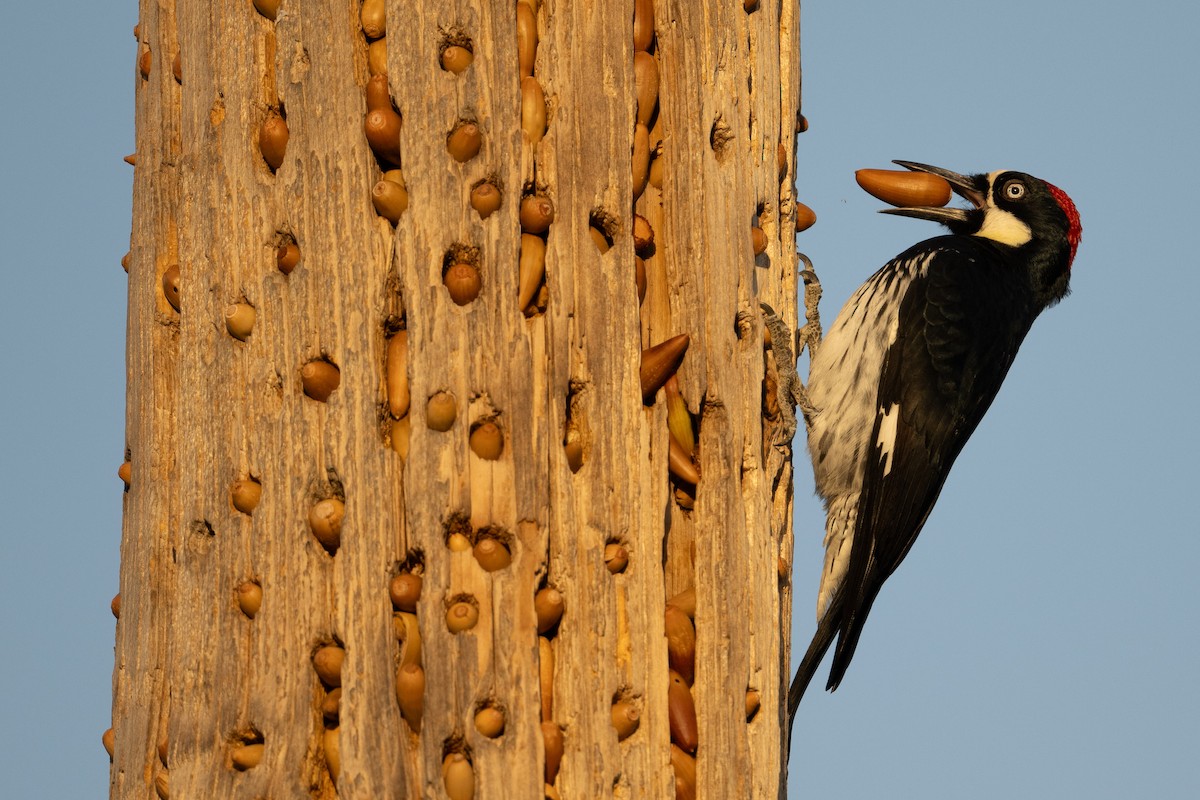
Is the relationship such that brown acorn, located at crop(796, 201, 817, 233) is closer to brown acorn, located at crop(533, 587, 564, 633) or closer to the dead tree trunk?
the dead tree trunk

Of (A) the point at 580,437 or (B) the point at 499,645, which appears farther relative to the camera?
(A) the point at 580,437

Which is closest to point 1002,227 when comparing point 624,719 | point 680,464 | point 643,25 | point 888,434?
point 888,434

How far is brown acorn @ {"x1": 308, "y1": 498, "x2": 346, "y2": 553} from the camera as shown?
2008 millimetres

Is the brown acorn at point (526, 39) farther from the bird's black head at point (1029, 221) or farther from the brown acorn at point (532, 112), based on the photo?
the bird's black head at point (1029, 221)

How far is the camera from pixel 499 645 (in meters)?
1.94

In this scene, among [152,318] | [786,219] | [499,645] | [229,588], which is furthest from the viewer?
[786,219]

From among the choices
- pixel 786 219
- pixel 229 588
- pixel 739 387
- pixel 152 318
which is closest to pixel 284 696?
pixel 229 588

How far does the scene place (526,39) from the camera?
7.11 feet

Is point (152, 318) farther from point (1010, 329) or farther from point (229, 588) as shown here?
point (1010, 329)

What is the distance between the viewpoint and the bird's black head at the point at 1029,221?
446 centimetres

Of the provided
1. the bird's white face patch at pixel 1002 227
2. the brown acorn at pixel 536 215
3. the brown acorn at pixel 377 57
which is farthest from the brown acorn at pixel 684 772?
the bird's white face patch at pixel 1002 227

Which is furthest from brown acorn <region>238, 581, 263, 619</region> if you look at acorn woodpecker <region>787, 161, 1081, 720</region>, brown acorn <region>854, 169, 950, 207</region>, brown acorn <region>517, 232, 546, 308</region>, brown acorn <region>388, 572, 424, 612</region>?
brown acorn <region>854, 169, 950, 207</region>

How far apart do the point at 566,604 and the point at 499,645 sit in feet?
0.45

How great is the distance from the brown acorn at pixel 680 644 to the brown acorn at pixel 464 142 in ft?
2.74
